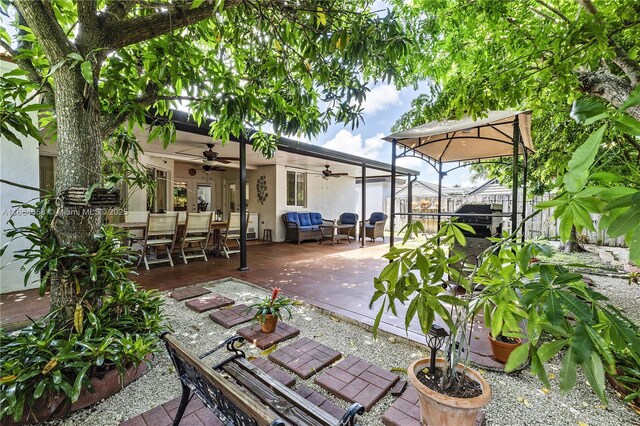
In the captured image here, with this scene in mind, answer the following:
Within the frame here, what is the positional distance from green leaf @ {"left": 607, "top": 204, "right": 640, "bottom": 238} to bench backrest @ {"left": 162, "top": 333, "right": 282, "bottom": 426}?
1002 millimetres

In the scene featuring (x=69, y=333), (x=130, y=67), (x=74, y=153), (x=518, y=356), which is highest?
(x=130, y=67)

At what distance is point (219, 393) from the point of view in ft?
3.66

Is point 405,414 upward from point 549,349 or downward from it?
downward

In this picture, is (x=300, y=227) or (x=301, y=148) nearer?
(x=301, y=148)

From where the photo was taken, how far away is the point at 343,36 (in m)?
1.89

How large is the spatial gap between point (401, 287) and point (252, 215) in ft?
29.2

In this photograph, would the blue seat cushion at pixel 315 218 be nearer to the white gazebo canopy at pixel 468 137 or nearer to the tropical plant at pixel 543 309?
the white gazebo canopy at pixel 468 137

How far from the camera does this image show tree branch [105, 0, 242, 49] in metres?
1.82

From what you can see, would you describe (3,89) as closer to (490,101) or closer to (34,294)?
(34,294)

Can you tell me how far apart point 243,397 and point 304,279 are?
3800 millimetres

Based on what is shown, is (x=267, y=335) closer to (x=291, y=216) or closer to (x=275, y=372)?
(x=275, y=372)

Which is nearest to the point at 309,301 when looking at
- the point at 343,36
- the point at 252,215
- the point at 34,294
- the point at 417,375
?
the point at 417,375

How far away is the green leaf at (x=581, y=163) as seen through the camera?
1.88 ft

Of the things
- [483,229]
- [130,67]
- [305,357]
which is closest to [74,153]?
[130,67]
